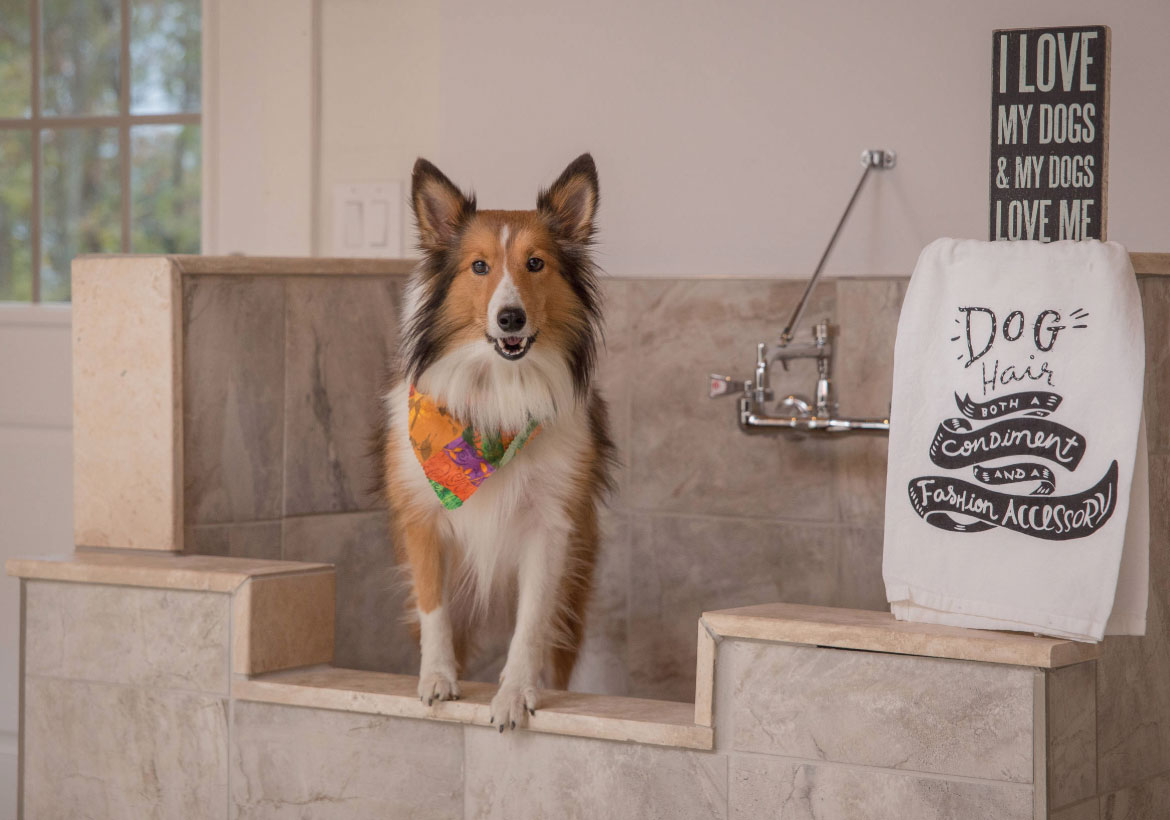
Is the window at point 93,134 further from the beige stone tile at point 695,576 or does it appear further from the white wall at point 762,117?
the beige stone tile at point 695,576

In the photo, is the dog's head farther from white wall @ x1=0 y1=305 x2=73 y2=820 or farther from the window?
white wall @ x1=0 y1=305 x2=73 y2=820

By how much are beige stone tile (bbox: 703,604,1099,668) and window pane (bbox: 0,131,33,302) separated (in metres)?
2.63

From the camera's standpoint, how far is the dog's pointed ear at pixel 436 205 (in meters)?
2.40

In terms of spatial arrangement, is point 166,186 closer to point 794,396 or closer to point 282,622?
point 282,622

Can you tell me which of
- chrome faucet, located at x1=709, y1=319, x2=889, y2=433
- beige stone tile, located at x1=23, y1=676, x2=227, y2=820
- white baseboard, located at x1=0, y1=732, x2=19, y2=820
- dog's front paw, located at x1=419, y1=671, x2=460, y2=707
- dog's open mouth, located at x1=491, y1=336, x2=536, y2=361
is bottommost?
white baseboard, located at x1=0, y1=732, x2=19, y2=820

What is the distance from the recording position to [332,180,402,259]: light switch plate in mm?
3588

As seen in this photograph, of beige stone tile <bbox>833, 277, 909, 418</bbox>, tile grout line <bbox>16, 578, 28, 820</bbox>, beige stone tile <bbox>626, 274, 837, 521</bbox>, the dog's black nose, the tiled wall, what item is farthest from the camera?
beige stone tile <bbox>626, 274, 837, 521</bbox>

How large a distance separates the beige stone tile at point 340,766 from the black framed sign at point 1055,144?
1.25 meters

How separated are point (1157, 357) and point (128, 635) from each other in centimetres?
196

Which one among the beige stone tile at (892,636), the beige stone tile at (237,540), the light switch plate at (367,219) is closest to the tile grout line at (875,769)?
the beige stone tile at (892,636)

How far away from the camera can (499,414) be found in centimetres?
243

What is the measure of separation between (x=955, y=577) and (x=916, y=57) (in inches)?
56.4

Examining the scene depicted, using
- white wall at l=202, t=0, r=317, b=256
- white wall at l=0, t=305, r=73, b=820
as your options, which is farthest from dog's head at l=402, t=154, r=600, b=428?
white wall at l=0, t=305, r=73, b=820

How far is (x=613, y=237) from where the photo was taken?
3395mm
